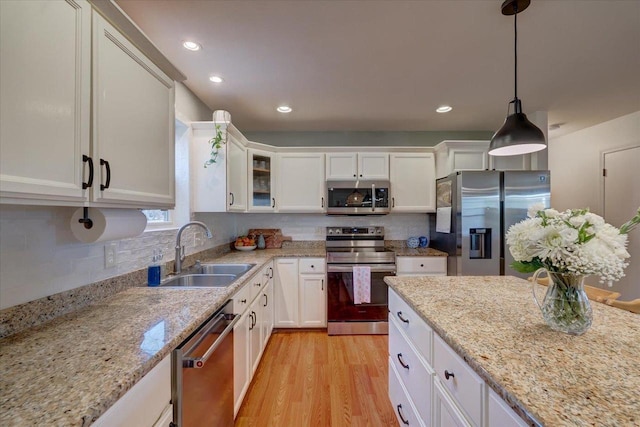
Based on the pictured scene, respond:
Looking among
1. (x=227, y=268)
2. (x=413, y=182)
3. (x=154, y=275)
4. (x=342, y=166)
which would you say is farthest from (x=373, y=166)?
(x=154, y=275)

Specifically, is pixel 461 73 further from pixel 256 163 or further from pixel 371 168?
pixel 256 163

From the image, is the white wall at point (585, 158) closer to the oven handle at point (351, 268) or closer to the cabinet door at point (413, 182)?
the cabinet door at point (413, 182)

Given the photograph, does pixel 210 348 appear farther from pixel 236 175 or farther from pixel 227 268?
pixel 236 175

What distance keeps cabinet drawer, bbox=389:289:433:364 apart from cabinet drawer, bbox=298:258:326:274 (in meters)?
1.30

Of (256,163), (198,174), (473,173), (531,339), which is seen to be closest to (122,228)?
(198,174)

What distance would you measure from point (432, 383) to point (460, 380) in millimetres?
261

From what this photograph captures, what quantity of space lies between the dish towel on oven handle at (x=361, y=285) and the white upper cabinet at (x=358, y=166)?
45.8 inches

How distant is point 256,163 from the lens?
3.09 meters

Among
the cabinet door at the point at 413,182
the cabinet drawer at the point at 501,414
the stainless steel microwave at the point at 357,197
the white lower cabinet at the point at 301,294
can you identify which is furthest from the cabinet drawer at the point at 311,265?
the cabinet drawer at the point at 501,414

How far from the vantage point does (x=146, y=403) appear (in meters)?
0.80

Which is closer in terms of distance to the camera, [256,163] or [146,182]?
[146,182]

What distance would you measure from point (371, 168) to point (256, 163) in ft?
4.58

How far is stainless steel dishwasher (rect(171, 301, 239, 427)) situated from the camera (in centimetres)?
97

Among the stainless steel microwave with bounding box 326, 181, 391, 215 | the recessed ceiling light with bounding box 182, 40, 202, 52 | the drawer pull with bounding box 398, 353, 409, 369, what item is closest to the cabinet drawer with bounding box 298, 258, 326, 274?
the stainless steel microwave with bounding box 326, 181, 391, 215
